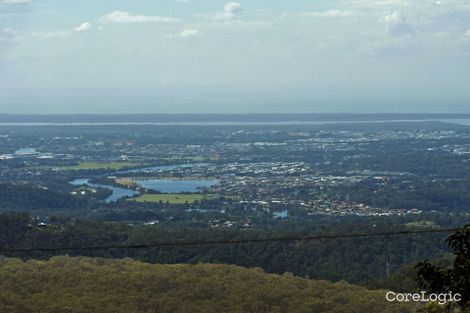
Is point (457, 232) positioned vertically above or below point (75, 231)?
above

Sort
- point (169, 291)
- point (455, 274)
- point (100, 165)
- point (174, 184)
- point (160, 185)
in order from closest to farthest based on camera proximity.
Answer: point (455, 274)
point (169, 291)
point (160, 185)
point (174, 184)
point (100, 165)

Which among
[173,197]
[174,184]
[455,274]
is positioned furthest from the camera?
[174,184]

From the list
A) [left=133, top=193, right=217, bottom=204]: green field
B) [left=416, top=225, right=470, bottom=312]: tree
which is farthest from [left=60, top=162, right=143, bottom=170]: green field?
[left=416, top=225, right=470, bottom=312]: tree

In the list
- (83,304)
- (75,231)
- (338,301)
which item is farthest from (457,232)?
(75,231)

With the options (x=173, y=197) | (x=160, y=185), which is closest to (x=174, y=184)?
(x=160, y=185)

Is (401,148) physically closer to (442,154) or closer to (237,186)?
(442,154)

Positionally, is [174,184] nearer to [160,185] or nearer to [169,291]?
[160,185]
